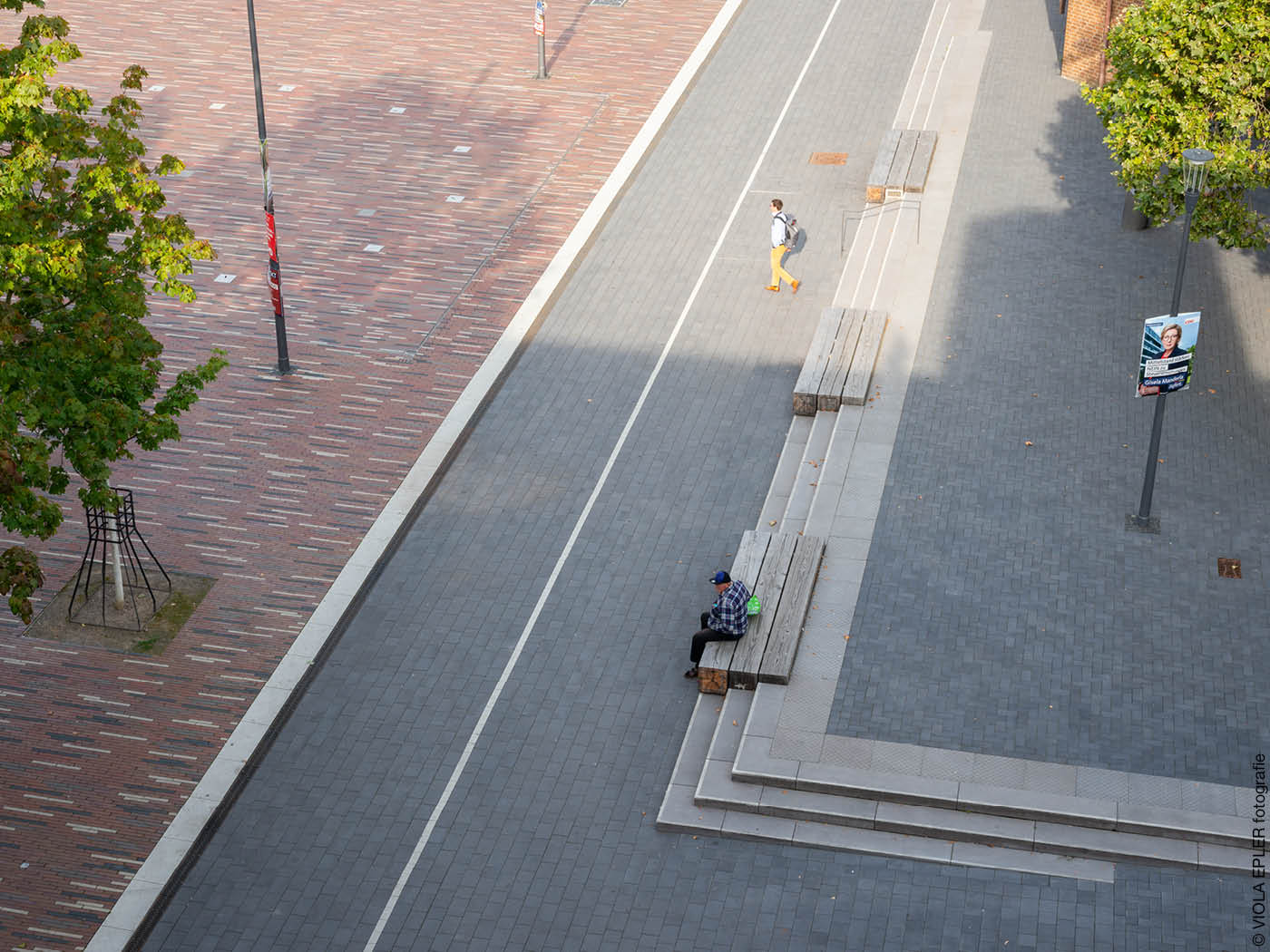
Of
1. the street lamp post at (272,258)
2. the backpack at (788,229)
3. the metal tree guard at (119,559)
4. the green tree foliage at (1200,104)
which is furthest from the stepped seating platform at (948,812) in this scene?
the backpack at (788,229)

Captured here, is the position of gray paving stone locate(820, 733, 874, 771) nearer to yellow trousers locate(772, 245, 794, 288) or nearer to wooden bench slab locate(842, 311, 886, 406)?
wooden bench slab locate(842, 311, 886, 406)

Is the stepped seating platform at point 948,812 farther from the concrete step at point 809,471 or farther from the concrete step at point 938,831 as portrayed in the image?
the concrete step at point 809,471

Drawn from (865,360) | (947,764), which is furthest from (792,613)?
(865,360)

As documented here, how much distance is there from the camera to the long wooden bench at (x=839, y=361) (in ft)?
69.2

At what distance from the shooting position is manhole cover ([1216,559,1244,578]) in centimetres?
1784

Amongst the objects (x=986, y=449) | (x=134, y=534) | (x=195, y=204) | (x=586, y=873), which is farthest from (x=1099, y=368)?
(x=195, y=204)

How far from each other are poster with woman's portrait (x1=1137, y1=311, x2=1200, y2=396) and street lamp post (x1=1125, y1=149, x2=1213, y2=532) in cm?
14

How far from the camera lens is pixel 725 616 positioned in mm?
16672

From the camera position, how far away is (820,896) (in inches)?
573

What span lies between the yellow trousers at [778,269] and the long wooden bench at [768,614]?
6.32 m

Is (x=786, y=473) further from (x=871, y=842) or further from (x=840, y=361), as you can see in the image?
(x=871, y=842)

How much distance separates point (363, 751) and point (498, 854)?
6.84 ft

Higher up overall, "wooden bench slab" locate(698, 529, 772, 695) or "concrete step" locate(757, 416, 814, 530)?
"wooden bench slab" locate(698, 529, 772, 695)

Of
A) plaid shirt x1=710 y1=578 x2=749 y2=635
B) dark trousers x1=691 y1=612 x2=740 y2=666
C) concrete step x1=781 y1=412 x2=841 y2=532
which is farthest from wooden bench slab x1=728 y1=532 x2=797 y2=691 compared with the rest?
concrete step x1=781 y1=412 x2=841 y2=532
